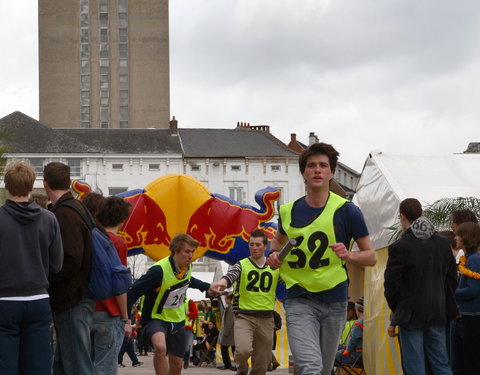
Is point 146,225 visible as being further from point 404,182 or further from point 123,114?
point 123,114

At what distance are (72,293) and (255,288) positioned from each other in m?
5.44

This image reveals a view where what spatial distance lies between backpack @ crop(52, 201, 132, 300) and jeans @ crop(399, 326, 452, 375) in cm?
264

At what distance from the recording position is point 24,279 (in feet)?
25.9

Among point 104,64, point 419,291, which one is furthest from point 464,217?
point 104,64

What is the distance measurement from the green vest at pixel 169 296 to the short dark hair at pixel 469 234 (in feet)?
10.1

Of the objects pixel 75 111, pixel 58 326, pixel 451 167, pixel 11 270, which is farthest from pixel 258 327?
pixel 75 111

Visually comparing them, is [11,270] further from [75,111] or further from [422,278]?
[75,111]

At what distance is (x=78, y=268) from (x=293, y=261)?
1693 millimetres

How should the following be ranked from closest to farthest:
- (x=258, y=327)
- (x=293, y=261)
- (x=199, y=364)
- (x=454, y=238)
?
(x=293, y=261) < (x=454, y=238) < (x=258, y=327) < (x=199, y=364)

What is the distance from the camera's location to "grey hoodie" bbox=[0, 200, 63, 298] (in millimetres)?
7879

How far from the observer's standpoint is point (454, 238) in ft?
38.2

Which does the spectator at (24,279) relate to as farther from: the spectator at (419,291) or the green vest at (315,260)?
the spectator at (419,291)

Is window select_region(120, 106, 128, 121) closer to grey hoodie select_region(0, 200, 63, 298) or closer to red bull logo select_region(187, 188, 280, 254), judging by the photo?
red bull logo select_region(187, 188, 280, 254)

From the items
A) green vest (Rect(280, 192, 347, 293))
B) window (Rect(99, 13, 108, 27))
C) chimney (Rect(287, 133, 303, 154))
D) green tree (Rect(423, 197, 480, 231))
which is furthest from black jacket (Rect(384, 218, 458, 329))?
window (Rect(99, 13, 108, 27))
